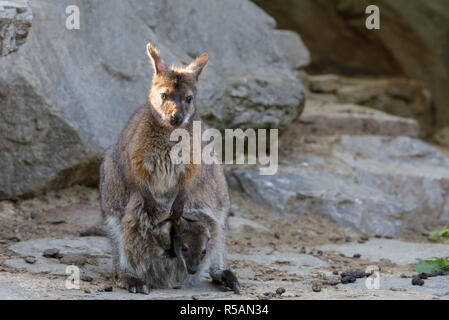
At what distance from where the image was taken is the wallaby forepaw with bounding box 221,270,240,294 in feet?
16.4

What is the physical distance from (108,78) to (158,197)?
2597 mm

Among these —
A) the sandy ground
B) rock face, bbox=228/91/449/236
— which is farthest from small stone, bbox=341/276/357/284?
rock face, bbox=228/91/449/236

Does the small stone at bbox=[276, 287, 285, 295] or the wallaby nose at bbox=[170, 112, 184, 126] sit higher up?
the wallaby nose at bbox=[170, 112, 184, 126]

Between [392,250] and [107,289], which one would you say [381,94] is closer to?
[392,250]

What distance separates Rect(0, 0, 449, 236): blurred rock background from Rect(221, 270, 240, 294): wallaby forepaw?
2.39 metres

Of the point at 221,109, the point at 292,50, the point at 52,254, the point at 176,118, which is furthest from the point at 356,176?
the point at 52,254

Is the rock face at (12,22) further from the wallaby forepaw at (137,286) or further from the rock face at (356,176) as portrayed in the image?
the rock face at (356,176)

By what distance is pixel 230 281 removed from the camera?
16.7 ft

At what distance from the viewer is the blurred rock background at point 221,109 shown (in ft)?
22.5

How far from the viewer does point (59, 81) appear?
7.01 meters

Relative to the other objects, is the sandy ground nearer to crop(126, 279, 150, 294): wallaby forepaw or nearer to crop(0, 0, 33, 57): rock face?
crop(126, 279, 150, 294): wallaby forepaw
